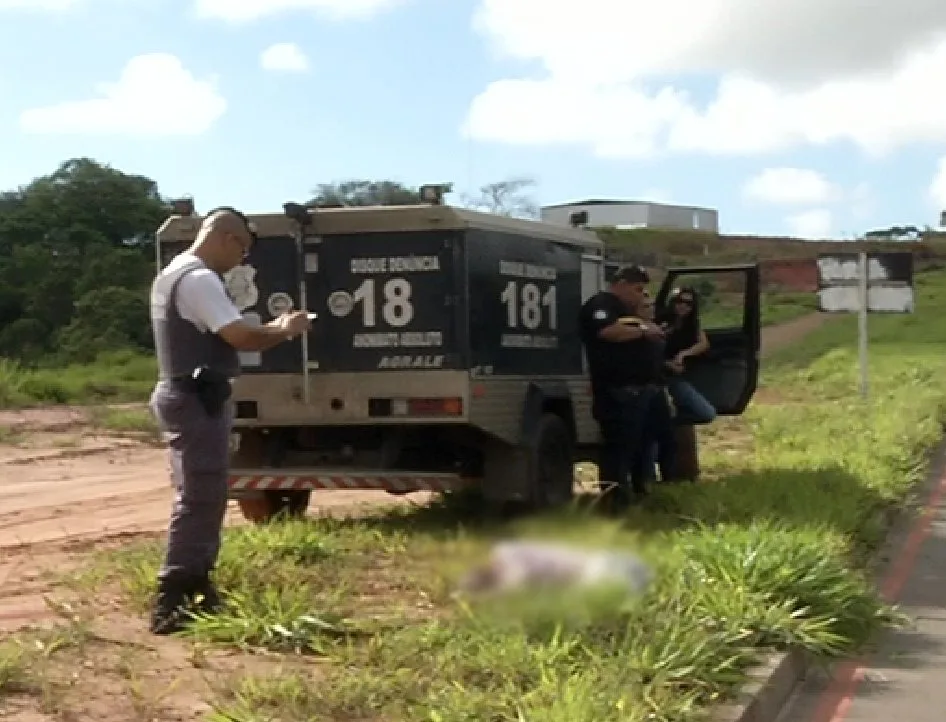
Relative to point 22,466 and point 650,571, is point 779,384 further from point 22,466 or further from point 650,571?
point 650,571

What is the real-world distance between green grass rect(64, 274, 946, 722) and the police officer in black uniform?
405 mm

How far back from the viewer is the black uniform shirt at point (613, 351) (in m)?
10.6

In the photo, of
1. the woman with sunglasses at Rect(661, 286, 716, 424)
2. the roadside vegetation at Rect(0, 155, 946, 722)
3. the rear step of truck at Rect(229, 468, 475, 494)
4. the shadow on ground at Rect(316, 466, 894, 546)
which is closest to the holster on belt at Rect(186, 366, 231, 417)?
the roadside vegetation at Rect(0, 155, 946, 722)

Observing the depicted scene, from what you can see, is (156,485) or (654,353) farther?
(156,485)

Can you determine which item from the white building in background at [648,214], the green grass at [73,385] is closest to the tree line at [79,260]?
the green grass at [73,385]

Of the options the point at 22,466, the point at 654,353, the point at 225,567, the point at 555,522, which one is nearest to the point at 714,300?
the point at 22,466

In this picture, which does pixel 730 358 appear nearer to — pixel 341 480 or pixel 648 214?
pixel 341 480

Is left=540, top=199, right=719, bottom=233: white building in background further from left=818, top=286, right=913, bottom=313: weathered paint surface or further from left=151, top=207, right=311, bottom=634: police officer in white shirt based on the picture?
left=151, top=207, right=311, bottom=634: police officer in white shirt

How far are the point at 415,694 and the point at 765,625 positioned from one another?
2.00m

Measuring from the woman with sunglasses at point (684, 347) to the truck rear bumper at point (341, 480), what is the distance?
110 inches

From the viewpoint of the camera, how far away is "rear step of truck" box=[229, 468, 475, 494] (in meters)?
9.80

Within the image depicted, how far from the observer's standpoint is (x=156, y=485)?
49.4ft

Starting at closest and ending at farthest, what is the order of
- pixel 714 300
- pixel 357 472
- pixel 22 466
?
1. pixel 357 472
2. pixel 22 466
3. pixel 714 300

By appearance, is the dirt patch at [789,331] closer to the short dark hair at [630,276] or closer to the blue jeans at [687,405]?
the blue jeans at [687,405]
